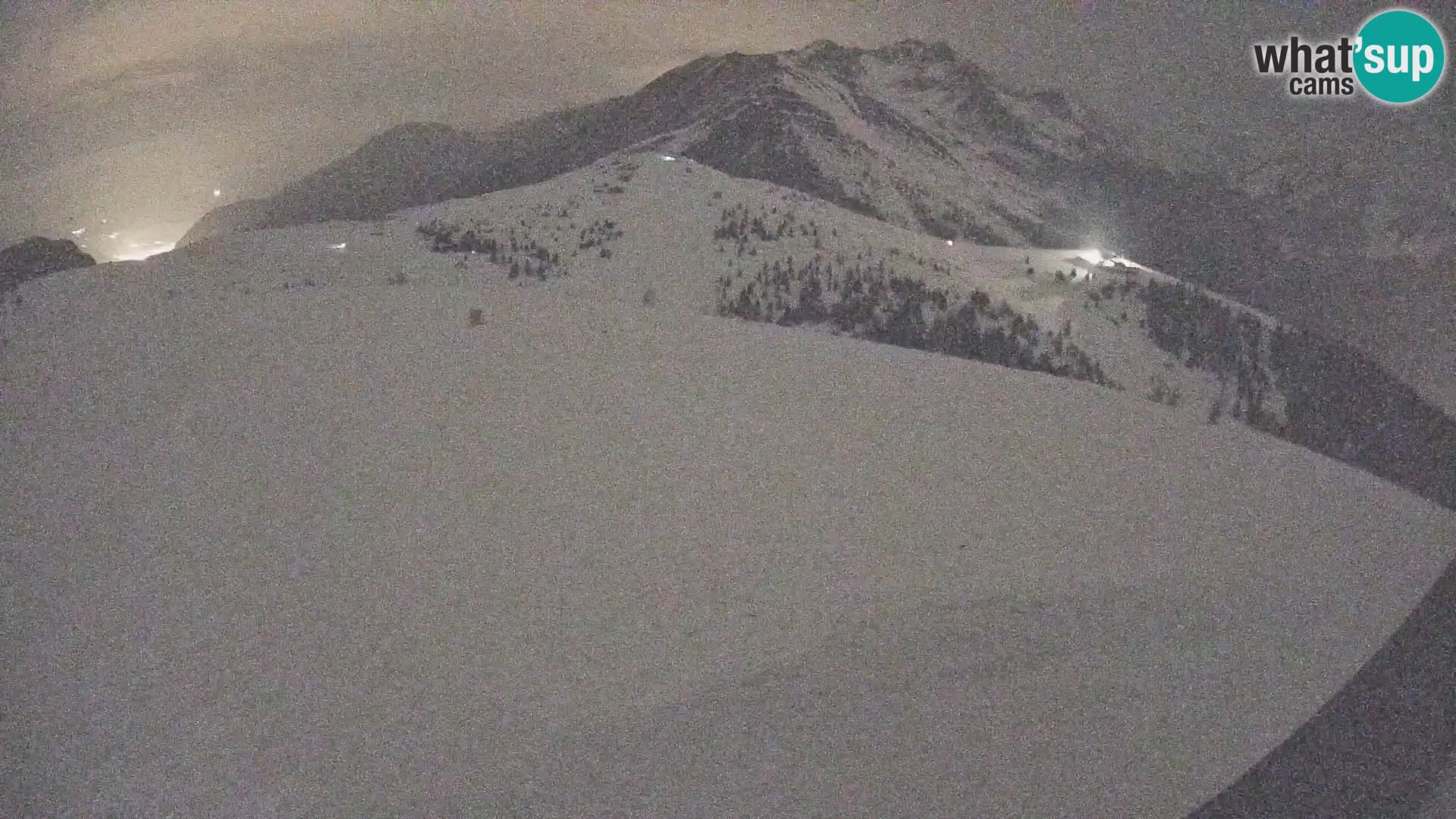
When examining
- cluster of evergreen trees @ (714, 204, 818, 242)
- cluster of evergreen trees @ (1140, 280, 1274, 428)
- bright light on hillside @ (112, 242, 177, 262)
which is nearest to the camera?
cluster of evergreen trees @ (1140, 280, 1274, 428)

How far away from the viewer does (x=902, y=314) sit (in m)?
4.56

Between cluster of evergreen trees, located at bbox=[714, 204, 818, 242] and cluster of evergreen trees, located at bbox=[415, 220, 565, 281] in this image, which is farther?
cluster of evergreen trees, located at bbox=[714, 204, 818, 242]

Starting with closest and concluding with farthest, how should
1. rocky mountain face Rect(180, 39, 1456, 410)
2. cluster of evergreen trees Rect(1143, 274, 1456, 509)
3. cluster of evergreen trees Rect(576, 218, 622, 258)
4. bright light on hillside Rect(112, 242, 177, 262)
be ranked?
1. cluster of evergreen trees Rect(1143, 274, 1456, 509)
2. bright light on hillside Rect(112, 242, 177, 262)
3. rocky mountain face Rect(180, 39, 1456, 410)
4. cluster of evergreen trees Rect(576, 218, 622, 258)

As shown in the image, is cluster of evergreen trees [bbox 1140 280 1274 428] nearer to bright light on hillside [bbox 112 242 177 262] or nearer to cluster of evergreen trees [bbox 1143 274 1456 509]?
cluster of evergreen trees [bbox 1143 274 1456 509]

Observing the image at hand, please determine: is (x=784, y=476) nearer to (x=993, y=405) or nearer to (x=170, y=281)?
(x=993, y=405)

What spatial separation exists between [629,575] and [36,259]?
143 inches

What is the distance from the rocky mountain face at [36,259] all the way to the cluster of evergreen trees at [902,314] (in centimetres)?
322

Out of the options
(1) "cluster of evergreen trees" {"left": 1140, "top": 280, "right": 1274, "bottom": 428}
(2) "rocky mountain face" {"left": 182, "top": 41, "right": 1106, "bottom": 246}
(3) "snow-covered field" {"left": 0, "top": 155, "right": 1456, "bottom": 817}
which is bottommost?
(3) "snow-covered field" {"left": 0, "top": 155, "right": 1456, "bottom": 817}

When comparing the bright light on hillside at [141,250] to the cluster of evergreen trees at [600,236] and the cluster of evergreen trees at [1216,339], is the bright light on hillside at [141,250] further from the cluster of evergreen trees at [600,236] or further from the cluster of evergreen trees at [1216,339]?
the cluster of evergreen trees at [1216,339]

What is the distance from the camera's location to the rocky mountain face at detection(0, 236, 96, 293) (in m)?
3.88

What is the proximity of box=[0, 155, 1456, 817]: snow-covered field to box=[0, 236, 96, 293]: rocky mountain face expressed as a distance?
0.62ft

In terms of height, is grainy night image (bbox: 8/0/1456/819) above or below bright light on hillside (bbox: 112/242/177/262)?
below

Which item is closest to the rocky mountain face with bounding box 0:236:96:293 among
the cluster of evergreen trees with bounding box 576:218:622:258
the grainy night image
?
the grainy night image

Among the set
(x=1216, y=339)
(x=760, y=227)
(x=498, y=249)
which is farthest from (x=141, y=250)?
(x=1216, y=339)
